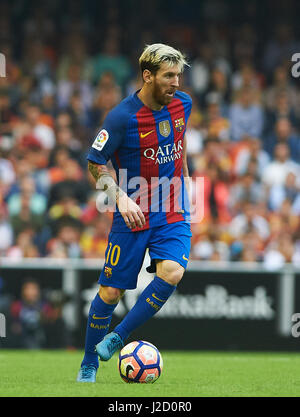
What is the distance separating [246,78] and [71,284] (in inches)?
262

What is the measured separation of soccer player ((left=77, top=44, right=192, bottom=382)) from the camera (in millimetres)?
6867

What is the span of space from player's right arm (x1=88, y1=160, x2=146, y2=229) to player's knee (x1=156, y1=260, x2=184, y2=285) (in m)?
0.35

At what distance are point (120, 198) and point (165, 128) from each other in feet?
2.26

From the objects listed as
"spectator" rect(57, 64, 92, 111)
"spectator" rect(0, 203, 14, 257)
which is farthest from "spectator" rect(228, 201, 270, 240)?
"spectator" rect(57, 64, 92, 111)

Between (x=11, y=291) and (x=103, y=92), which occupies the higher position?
(x=103, y=92)

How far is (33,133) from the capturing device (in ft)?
50.6

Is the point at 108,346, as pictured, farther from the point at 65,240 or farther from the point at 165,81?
the point at 65,240

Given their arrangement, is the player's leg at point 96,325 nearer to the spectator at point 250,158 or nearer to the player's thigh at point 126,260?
the player's thigh at point 126,260

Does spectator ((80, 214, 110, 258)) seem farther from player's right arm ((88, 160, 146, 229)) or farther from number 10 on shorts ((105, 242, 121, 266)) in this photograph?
player's right arm ((88, 160, 146, 229))

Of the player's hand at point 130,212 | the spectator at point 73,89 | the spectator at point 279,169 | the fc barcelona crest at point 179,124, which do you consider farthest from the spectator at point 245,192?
the player's hand at point 130,212

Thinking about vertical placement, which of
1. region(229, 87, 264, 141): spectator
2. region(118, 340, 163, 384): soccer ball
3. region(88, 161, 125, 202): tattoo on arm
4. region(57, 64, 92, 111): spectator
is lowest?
region(118, 340, 163, 384): soccer ball

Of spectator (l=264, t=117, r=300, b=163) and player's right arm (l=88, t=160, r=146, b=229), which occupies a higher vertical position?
spectator (l=264, t=117, r=300, b=163)
